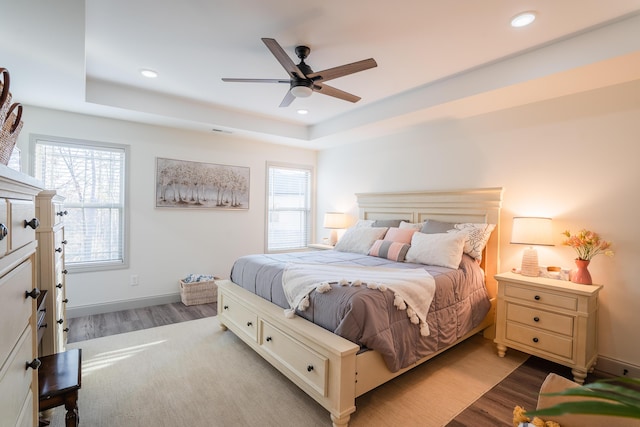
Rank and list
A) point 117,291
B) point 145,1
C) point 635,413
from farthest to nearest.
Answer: point 117,291 < point 145,1 < point 635,413

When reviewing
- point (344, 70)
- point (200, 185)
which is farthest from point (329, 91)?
point (200, 185)

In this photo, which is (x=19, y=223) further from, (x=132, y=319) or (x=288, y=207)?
(x=288, y=207)

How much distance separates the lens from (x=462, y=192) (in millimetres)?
3549

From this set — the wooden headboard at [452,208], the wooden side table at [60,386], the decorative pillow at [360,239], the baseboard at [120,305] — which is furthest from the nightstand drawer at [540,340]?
the baseboard at [120,305]

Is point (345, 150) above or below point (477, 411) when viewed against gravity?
above

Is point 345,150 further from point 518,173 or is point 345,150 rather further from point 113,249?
point 113,249

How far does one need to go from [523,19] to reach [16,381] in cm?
317

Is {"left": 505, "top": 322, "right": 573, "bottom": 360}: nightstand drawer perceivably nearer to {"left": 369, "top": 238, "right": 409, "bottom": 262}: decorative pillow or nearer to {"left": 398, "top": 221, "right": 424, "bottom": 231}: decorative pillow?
{"left": 369, "top": 238, "right": 409, "bottom": 262}: decorative pillow

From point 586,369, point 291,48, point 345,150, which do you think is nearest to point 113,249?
point 291,48

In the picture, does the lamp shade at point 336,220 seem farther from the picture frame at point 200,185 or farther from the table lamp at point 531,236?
the table lamp at point 531,236

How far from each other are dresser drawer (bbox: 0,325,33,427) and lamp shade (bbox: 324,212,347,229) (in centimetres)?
398

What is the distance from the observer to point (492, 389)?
7.60 ft

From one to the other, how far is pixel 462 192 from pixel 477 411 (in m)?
2.22

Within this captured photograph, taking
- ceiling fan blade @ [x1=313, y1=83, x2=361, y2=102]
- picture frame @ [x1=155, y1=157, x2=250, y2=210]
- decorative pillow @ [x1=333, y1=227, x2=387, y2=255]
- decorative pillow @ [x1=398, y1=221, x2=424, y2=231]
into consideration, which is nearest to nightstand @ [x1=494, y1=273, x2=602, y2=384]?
decorative pillow @ [x1=398, y1=221, x2=424, y2=231]
